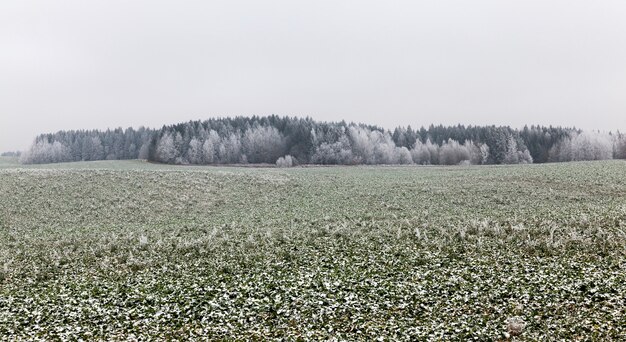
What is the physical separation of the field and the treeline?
2945 inches

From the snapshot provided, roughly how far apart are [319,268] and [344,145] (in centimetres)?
9995

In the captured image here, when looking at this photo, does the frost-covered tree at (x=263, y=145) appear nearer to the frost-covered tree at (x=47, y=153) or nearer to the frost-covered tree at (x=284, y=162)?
the frost-covered tree at (x=284, y=162)

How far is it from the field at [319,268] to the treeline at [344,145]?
7479 cm

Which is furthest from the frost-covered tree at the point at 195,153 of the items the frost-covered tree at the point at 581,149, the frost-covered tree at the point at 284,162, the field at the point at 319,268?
the frost-covered tree at the point at 581,149

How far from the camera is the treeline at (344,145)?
375 feet

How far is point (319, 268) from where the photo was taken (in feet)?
58.7

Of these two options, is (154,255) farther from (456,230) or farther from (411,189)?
(411,189)

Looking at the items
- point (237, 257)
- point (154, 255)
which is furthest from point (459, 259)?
point (154, 255)

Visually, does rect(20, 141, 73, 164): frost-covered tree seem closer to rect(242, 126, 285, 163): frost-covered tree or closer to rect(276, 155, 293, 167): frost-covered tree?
rect(242, 126, 285, 163): frost-covered tree

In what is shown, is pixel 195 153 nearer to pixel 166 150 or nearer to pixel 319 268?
pixel 166 150

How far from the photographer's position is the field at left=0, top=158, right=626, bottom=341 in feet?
40.9

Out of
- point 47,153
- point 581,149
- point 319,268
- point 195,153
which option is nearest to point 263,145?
point 195,153

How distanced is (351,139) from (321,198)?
8313 centimetres

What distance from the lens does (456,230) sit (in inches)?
949
